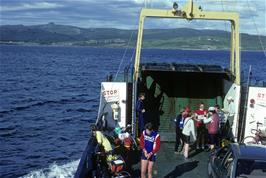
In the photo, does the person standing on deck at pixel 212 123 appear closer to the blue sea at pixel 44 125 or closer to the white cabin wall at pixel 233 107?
the white cabin wall at pixel 233 107

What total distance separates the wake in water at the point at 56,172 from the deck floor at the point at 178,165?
23.7 feet

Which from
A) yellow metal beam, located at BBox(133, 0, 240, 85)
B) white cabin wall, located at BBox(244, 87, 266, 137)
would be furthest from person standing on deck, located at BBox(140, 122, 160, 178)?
white cabin wall, located at BBox(244, 87, 266, 137)

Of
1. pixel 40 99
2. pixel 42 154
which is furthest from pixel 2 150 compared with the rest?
pixel 40 99

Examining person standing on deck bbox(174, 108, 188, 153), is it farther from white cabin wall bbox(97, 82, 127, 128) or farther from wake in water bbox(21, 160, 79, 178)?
wake in water bbox(21, 160, 79, 178)

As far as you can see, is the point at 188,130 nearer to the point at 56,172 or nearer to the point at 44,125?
the point at 56,172

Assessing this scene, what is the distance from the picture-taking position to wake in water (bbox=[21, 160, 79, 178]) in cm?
2198

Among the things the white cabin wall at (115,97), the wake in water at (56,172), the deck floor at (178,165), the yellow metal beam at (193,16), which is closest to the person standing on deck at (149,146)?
the deck floor at (178,165)

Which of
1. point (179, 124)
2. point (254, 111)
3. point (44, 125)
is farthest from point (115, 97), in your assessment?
point (44, 125)

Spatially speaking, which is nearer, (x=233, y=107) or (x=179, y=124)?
(x=179, y=124)

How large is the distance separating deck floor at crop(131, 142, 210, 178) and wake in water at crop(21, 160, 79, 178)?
7.22 meters

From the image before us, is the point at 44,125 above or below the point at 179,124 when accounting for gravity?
below

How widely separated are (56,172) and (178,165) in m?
9.58

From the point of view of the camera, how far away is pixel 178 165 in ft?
47.2

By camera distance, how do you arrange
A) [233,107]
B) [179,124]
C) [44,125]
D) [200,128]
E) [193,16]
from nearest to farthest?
[179,124]
[200,128]
[233,107]
[193,16]
[44,125]
